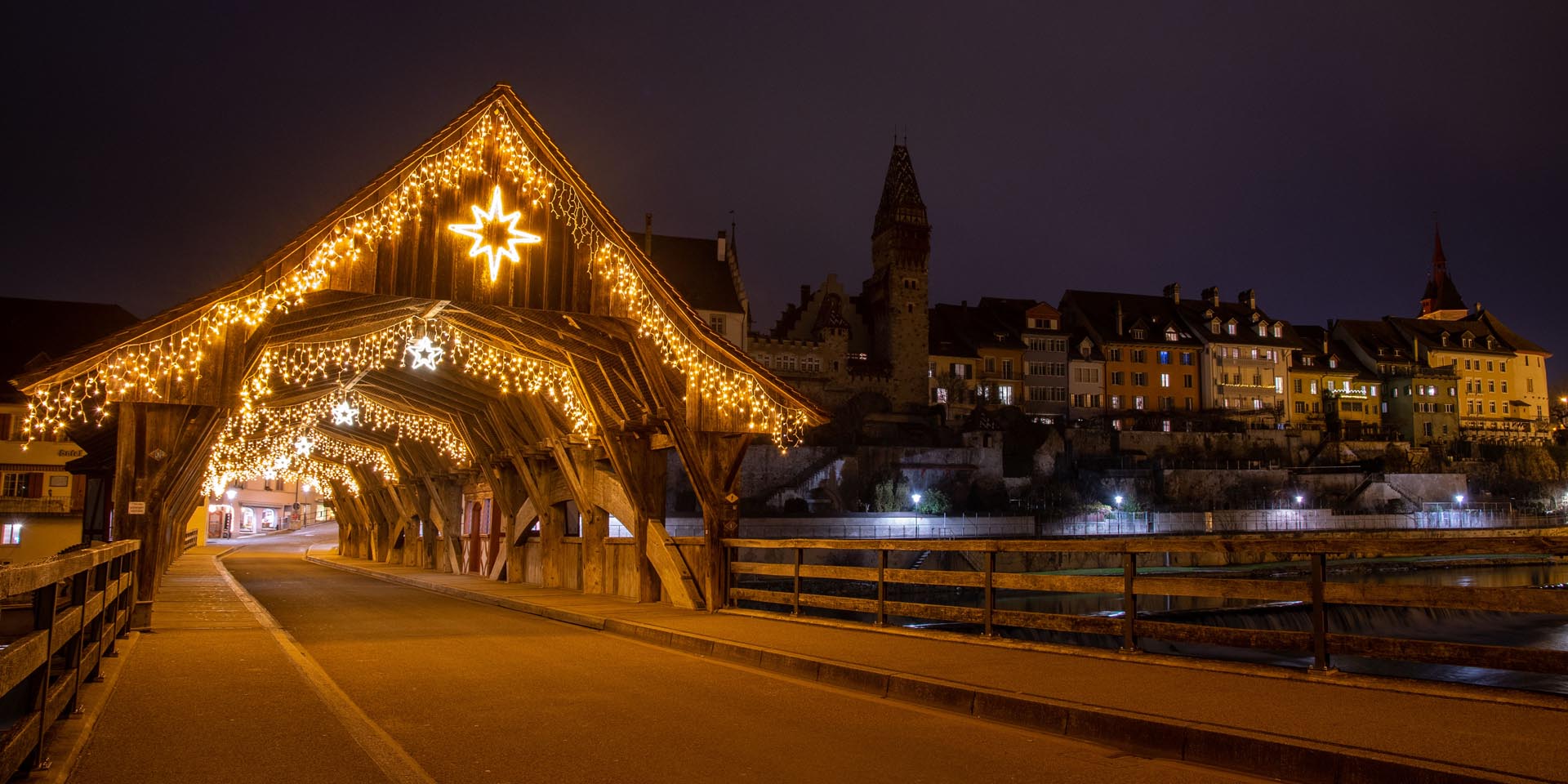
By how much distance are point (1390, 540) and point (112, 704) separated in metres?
9.59

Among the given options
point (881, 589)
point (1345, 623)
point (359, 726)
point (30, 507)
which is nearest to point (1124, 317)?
point (1345, 623)

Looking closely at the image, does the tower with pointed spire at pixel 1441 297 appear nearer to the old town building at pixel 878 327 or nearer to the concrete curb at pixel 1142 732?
the old town building at pixel 878 327

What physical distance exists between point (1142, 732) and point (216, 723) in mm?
6341

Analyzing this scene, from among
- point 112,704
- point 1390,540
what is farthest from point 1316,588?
point 112,704

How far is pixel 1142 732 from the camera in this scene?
→ 662 centimetres

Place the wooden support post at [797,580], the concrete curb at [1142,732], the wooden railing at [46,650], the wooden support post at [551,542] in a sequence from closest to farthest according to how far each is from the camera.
A: the wooden railing at [46,650] → the concrete curb at [1142,732] → the wooden support post at [797,580] → the wooden support post at [551,542]

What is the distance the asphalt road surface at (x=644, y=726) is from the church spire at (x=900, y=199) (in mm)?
68144

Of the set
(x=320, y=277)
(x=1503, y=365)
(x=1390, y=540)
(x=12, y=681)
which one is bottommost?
(x=12, y=681)

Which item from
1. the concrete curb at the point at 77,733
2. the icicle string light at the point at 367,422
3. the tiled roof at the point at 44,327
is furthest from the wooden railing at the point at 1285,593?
Result: the tiled roof at the point at 44,327

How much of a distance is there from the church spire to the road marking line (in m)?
68.9

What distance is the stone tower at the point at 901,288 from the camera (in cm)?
7444

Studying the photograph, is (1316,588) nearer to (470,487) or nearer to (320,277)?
(320,277)

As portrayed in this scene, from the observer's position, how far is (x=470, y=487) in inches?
1134

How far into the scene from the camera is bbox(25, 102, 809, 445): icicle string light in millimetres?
12281
